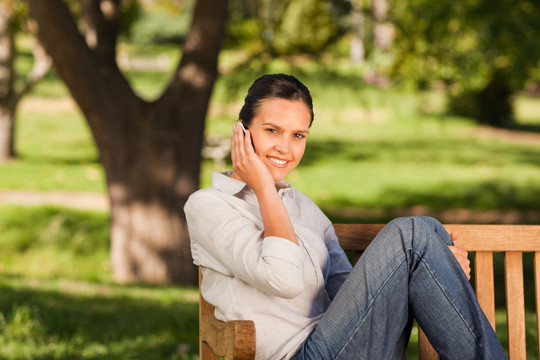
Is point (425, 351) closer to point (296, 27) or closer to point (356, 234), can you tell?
point (356, 234)

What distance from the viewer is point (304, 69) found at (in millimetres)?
7957

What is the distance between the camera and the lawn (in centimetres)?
500

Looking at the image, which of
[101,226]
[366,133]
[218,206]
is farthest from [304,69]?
[366,133]

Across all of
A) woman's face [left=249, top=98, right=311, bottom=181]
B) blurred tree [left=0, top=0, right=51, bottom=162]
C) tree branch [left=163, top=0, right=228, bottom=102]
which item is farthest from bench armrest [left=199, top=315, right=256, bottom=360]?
blurred tree [left=0, top=0, right=51, bottom=162]

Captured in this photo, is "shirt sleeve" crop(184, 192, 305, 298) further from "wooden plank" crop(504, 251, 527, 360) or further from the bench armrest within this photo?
"wooden plank" crop(504, 251, 527, 360)

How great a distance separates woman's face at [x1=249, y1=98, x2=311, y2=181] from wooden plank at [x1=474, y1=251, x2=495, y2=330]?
0.85 metres

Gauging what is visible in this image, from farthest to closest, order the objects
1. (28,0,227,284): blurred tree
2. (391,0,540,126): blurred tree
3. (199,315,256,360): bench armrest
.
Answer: (391,0,540,126): blurred tree, (28,0,227,284): blurred tree, (199,315,256,360): bench armrest

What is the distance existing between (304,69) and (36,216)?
464 cm

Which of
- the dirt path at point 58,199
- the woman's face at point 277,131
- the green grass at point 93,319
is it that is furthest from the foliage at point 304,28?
the woman's face at point 277,131

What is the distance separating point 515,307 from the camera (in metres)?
2.89

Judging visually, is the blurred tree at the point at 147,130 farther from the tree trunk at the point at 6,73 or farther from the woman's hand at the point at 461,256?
the tree trunk at the point at 6,73

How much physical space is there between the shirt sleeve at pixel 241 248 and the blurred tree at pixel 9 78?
33.6 ft

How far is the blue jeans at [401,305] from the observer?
241 cm

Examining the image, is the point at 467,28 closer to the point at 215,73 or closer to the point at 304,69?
the point at 304,69
